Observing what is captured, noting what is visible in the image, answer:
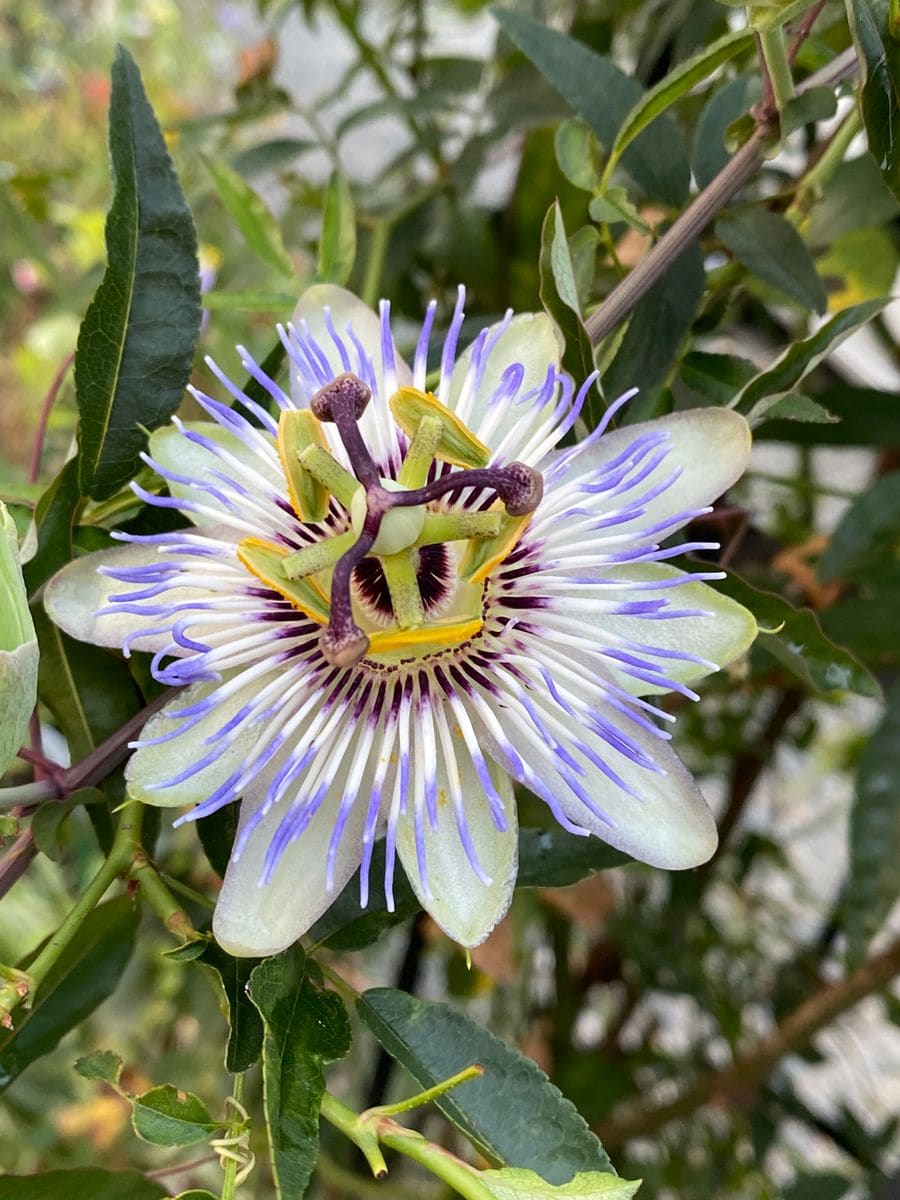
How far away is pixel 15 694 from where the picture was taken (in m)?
0.44

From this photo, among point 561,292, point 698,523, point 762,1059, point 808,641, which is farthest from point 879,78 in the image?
point 762,1059

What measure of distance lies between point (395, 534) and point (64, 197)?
3.38 metres

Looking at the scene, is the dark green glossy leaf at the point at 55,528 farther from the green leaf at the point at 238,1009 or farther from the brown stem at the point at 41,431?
the green leaf at the point at 238,1009

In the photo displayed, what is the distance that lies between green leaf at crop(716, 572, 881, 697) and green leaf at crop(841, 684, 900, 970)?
1.12 feet

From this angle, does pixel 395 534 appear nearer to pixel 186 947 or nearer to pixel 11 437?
pixel 186 947

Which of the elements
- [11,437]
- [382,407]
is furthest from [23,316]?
[382,407]

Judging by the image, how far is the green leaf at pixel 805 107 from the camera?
579 mm

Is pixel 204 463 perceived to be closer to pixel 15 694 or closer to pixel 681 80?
pixel 15 694

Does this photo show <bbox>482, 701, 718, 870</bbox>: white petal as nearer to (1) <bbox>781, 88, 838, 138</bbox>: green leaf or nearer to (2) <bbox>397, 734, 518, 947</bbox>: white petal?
(2) <bbox>397, 734, 518, 947</bbox>: white petal

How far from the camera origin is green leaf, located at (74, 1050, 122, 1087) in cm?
51

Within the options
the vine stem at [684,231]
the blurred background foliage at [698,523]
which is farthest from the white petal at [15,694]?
the vine stem at [684,231]

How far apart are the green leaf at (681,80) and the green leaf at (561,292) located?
99 millimetres

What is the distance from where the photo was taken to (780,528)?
1447mm

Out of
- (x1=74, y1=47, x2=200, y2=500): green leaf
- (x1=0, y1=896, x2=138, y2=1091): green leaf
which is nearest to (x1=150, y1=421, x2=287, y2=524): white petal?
(x1=74, y1=47, x2=200, y2=500): green leaf
